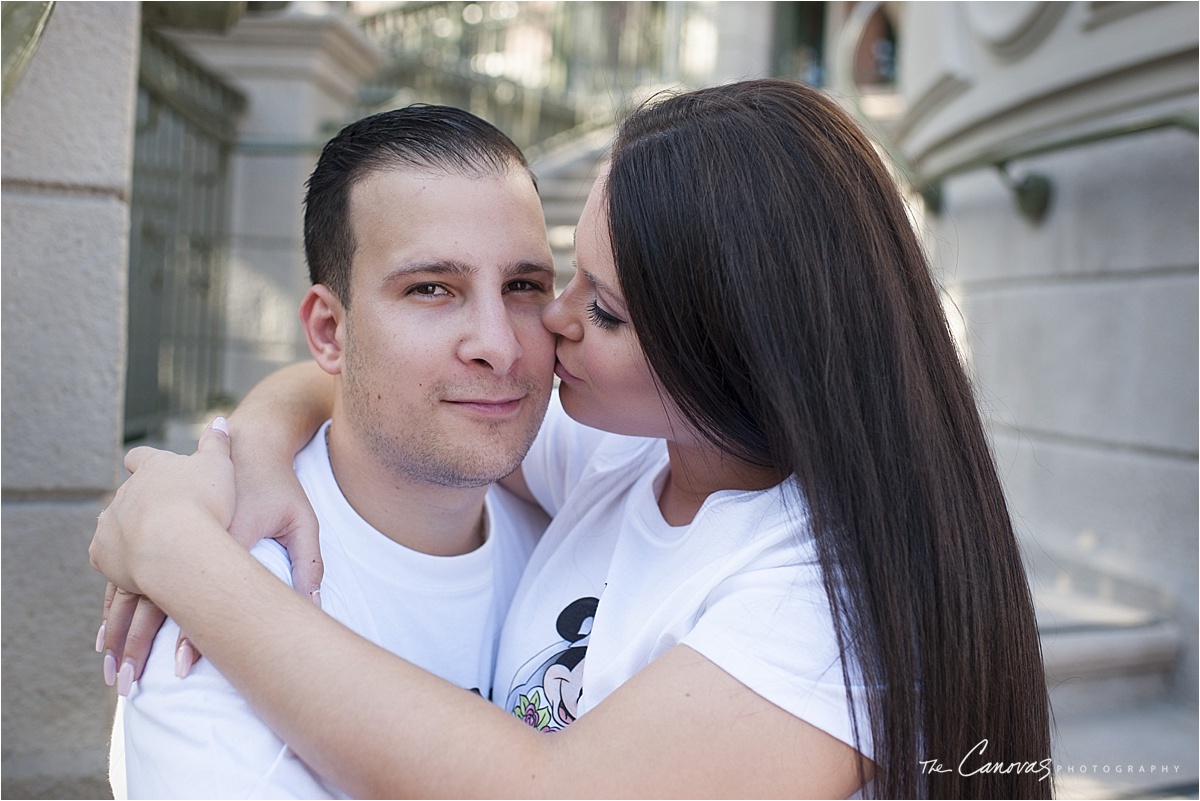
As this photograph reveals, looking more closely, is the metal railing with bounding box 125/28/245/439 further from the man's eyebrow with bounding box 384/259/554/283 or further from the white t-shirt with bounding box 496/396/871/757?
the white t-shirt with bounding box 496/396/871/757

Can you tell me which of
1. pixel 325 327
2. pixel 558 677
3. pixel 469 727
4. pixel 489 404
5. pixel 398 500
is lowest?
pixel 558 677

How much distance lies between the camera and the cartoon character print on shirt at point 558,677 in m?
A: 1.90

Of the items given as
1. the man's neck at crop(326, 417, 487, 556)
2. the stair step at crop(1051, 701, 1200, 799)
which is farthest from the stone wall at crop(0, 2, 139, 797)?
the stair step at crop(1051, 701, 1200, 799)

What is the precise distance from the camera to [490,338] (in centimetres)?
199

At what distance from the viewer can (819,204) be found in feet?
5.55

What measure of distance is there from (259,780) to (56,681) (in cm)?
159

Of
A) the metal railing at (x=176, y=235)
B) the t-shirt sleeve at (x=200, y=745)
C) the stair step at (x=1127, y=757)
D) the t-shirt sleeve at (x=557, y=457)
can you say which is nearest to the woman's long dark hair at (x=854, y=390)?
the t-shirt sleeve at (x=557, y=457)

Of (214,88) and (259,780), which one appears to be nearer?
(259,780)

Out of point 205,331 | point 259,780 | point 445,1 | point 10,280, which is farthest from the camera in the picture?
point 445,1

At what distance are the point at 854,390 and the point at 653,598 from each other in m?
0.52

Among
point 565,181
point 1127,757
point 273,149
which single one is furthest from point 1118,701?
point 565,181

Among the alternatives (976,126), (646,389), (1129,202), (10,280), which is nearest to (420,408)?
(646,389)

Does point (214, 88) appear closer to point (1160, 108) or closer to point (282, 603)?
point (282, 603)

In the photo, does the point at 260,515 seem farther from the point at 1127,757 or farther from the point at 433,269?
the point at 1127,757
